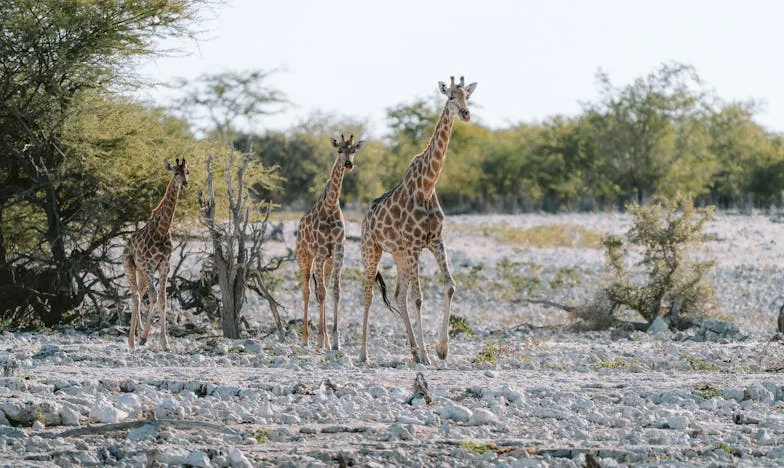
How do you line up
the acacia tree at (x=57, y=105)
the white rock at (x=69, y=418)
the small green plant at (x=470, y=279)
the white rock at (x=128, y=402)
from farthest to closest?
the small green plant at (x=470, y=279) → the acacia tree at (x=57, y=105) → the white rock at (x=128, y=402) → the white rock at (x=69, y=418)

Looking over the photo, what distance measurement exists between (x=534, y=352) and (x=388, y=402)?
4289 millimetres

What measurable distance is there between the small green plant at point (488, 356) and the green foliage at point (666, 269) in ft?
17.7

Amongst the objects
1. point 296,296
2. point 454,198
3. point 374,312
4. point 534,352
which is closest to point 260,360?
point 534,352

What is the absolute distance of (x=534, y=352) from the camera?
13820 mm

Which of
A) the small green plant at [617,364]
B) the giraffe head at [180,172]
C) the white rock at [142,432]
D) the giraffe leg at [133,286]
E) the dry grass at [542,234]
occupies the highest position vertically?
the giraffe head at [180,172]

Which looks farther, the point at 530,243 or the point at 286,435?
the point at 530,243

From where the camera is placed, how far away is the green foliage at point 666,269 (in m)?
18.8

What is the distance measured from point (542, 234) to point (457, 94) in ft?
72.9

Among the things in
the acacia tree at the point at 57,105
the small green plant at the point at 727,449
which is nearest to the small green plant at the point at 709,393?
the small green plant at the point at 727,449

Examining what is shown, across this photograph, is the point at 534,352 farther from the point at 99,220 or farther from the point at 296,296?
the point at 296,296

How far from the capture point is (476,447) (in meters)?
8.38

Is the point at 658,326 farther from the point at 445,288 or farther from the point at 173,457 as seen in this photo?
the point at 173,457

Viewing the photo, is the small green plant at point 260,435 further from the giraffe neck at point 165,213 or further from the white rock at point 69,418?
the giraffe neck at point 165,213

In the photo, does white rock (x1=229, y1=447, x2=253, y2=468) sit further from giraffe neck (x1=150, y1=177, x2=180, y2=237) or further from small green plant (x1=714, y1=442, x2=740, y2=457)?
giraffe neck (x1=150, y1=177, x2=180, y2=237)
